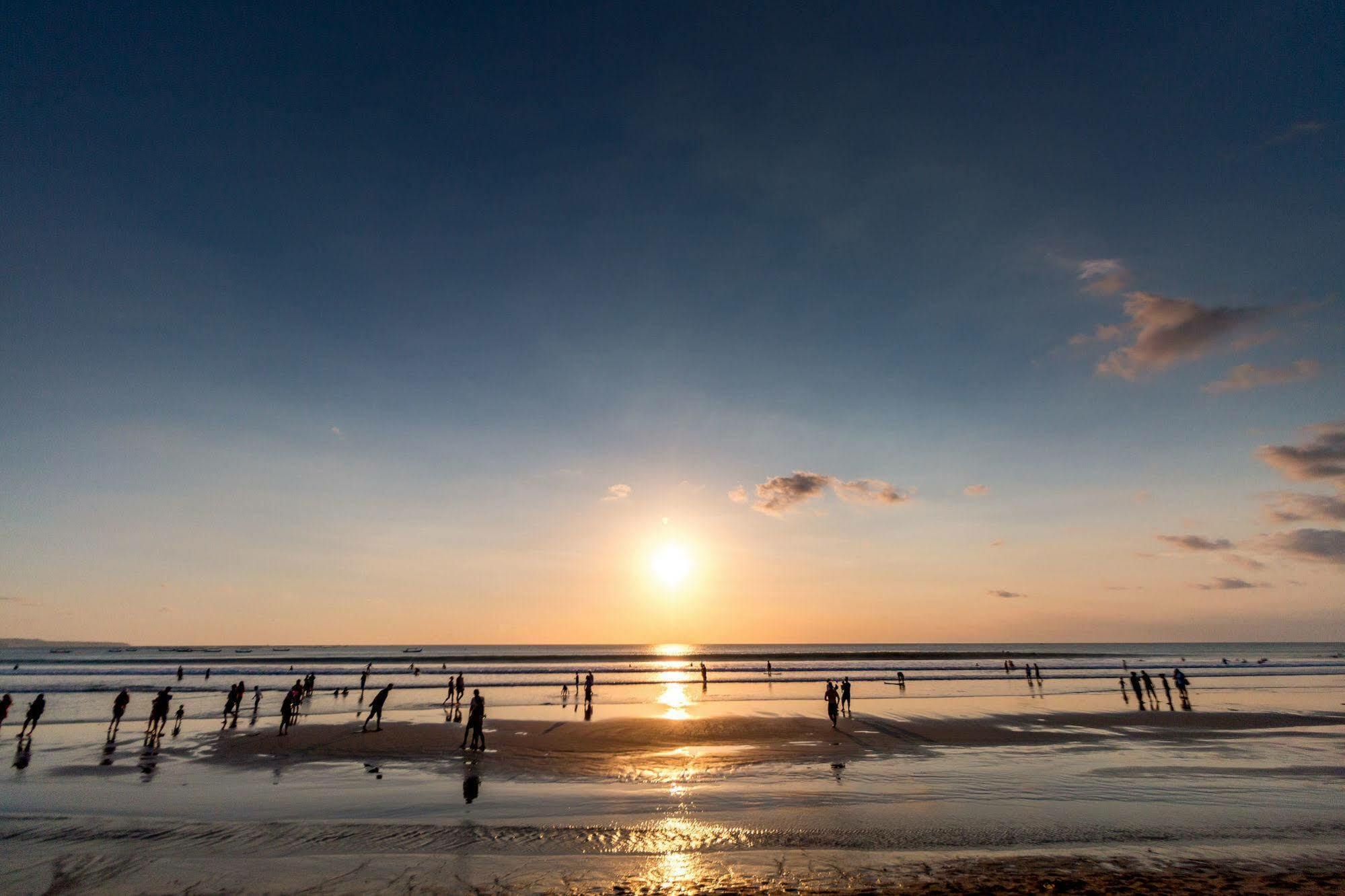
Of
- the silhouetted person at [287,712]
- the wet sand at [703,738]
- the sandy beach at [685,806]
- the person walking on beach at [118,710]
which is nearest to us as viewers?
the sandy beach at [685,806]

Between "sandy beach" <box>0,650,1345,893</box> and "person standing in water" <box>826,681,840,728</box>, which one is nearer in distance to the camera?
"sandy beach" <box>0,650,1345,893</box>

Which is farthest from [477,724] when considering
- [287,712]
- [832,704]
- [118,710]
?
[118,710]

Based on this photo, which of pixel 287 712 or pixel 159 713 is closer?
pixel 159 713

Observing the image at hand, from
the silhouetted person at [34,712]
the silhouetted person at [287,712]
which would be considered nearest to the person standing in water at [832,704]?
the silhouetted person at [287,712]

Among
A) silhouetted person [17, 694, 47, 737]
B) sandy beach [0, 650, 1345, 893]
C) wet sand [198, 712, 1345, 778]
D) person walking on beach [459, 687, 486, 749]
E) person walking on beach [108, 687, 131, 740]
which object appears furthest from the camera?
person walking on beach [108, 687, 131, 740]

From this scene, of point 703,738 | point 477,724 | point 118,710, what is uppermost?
point 118,710

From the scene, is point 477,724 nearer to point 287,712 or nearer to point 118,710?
point 287,712

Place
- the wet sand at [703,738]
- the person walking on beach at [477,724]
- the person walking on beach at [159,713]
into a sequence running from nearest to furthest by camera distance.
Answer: the wet sand at [703,738] → the person walking on beach at [477,724] → the person walking on beach at [159,713]

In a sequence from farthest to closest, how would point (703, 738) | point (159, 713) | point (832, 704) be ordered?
point (832, 704), point (703, 738), point (159, 713)

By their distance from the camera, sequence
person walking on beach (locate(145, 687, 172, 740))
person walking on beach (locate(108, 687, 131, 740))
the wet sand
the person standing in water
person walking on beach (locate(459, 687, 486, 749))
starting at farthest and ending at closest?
the person standing in water, person walking on beach (locate(108, 687, 131, 740)), person walking on beach (locate(145, 687, 172, 740)), person walking on beach (locate(459, 687, 486, 749)), the wet sand

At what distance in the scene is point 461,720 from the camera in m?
34.4

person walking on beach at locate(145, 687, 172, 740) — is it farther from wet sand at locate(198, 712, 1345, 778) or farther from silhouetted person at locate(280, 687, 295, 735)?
silhouetted person at locate(280, 687, 295, 735)

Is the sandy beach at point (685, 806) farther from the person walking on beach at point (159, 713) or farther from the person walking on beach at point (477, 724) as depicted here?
the person walking on beach at point (159, 713)

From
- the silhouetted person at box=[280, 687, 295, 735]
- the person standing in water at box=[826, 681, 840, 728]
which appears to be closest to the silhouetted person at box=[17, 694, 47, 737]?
the silhouetted person at box=[280, 687, 295, 735]
